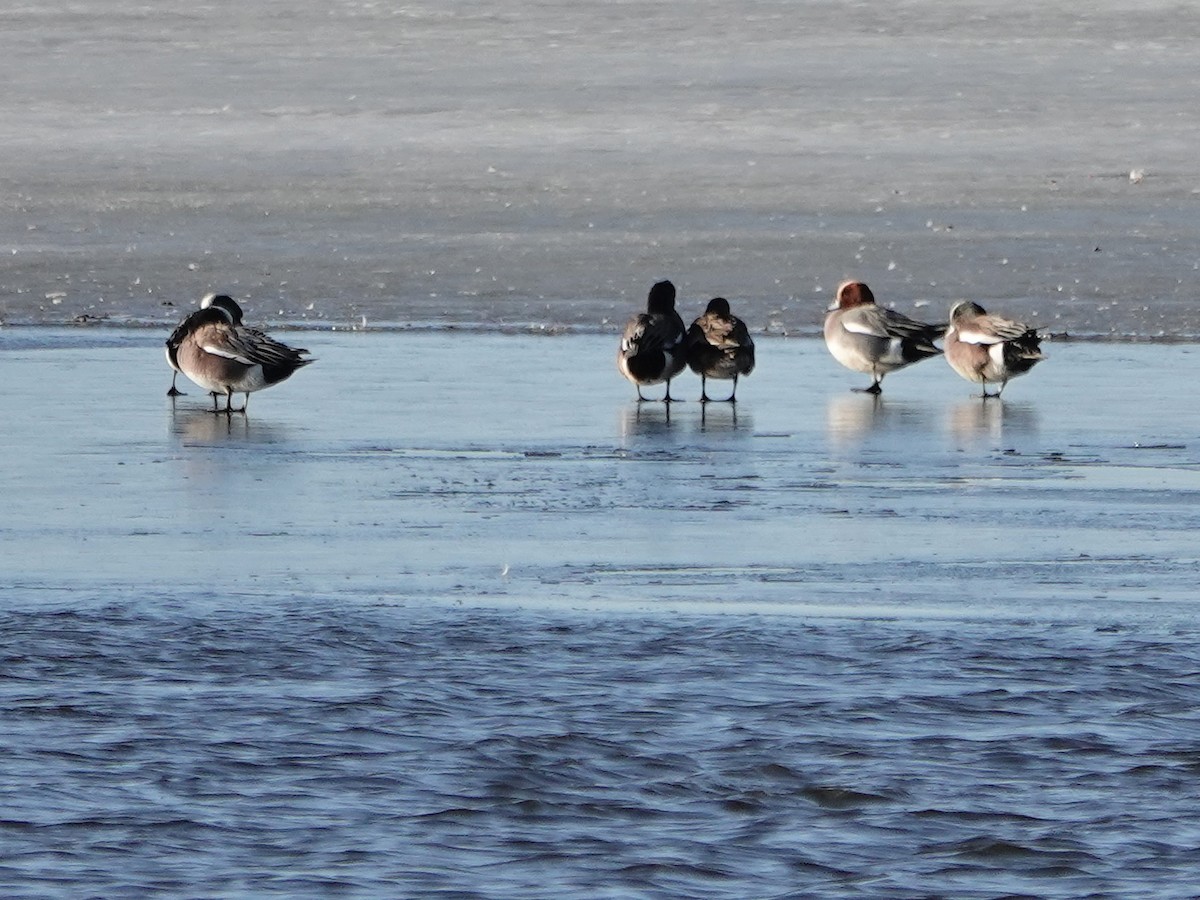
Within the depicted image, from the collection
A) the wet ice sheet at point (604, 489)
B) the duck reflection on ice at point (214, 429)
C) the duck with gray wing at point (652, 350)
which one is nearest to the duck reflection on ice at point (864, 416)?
the wet ice sheet at point (604, 489)

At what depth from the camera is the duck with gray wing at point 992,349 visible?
489 inches

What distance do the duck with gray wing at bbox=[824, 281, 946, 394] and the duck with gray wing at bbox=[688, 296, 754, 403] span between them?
63 cm

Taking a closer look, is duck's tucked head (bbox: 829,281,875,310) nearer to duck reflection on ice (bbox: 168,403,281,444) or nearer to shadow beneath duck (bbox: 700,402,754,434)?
shadow beneath duck (bbox: 700,402,754,434)

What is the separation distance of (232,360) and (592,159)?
11625 millimetres

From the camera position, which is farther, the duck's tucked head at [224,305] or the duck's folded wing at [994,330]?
the duck's tucked head at [224,305]

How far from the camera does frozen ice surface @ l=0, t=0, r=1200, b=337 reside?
56.3ft

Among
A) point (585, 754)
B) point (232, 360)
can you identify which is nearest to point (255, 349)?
point (232, 360)

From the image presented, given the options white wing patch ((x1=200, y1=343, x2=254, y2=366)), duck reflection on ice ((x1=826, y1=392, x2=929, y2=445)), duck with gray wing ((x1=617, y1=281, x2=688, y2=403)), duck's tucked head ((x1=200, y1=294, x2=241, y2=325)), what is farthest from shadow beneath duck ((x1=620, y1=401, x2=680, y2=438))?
duck's tucked head ((x1=200, y1=294, x2=241, y2=325))

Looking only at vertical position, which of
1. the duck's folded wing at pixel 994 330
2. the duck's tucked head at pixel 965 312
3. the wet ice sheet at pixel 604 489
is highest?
the duck's tucked head at pixel 965 312

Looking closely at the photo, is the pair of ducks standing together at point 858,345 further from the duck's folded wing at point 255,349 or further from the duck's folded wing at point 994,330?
the duck's folded wing at point 255,349

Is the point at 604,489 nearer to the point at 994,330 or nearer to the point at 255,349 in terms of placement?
the point at 255,349

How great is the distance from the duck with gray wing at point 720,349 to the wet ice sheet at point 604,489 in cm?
17

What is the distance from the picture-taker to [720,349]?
485 inches

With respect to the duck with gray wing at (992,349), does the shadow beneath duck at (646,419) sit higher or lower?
lower
